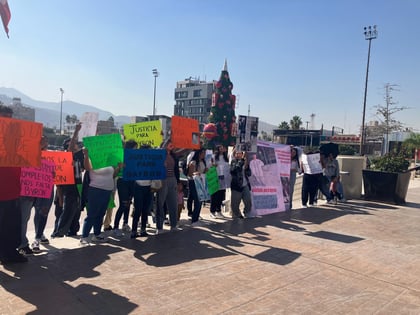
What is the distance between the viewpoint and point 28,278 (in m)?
4.09

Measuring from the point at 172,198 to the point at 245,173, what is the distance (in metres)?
2.01

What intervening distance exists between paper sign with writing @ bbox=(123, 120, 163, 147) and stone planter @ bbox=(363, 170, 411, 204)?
7491 millimetres

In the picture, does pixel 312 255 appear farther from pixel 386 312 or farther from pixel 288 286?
pixel 386 312

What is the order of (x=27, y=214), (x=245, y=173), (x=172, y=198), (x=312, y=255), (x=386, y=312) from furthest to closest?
(x=245, y=173), (x=172, y=198), (x=312, y=255), (x=27, y=214), (x=386, y=312)

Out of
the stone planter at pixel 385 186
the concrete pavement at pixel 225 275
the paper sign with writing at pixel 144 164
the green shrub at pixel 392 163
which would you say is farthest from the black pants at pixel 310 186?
the paper sign with writing at pixel 144 164

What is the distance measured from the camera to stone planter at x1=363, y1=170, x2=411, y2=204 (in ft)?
34.6

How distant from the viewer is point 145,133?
261 inches

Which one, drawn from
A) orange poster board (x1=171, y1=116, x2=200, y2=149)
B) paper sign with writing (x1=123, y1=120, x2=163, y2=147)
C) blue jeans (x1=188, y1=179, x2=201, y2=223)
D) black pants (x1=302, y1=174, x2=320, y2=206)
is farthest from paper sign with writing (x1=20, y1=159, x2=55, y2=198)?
black pants (x1=302, y1=174, x2=320, y2=206)

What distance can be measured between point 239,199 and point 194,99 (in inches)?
4774

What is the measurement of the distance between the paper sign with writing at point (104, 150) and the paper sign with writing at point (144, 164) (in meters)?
0.21

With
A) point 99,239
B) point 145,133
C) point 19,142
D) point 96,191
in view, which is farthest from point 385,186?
point 19,142

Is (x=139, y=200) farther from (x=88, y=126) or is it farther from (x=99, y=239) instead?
(x=88, y=126)

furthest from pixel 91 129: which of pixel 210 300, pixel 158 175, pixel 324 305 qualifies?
pixel 324 305

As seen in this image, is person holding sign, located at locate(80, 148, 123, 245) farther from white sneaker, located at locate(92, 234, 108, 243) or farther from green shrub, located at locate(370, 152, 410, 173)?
green shrub, located at locate(370, 152, 410, 173)
